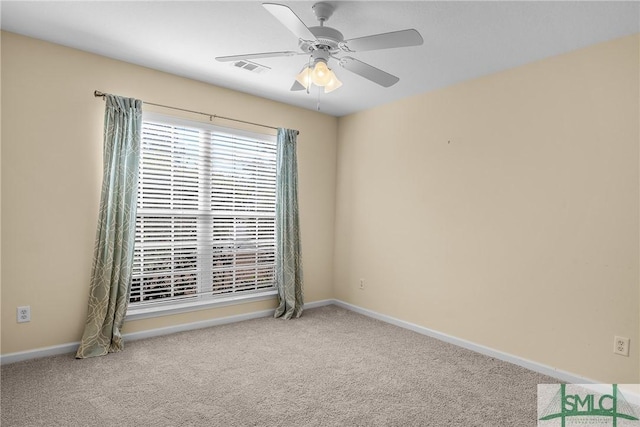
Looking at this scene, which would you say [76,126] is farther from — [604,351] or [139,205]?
[604,351]

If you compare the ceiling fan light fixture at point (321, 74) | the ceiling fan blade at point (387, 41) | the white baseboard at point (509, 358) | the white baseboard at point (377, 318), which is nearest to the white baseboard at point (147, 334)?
the white baseboard at point (377, 318)

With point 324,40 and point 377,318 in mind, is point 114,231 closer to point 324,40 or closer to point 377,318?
point 324,40

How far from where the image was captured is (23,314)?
9.14 feet

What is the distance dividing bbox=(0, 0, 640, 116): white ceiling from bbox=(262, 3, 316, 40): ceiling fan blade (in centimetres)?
34

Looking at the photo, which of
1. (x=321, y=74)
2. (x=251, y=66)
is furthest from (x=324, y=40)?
(x=251, y=66)


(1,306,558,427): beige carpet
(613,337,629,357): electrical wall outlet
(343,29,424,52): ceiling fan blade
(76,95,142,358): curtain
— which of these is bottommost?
(1,306,558,427): beige carpet

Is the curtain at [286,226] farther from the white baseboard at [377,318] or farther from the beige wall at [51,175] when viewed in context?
the beige wall at [51,175]

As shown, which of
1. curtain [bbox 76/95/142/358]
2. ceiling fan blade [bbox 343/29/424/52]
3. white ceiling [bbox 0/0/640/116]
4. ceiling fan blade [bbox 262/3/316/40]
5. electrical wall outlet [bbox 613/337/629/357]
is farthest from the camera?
curtain [bbox 76/95/142/358]

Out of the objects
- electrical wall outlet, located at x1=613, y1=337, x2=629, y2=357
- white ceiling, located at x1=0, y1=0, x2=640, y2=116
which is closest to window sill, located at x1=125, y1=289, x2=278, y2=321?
white ceiling, located at x1=0, y1=0, x2=640, y2=116

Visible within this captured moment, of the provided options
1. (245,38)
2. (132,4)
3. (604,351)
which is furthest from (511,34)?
(132,4)

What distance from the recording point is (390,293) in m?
4.05

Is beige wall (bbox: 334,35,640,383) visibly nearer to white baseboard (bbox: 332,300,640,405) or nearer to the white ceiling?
white baseboard (bbox: 332,300,640,405)

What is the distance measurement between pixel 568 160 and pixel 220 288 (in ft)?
10.9

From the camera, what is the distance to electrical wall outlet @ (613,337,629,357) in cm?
244
